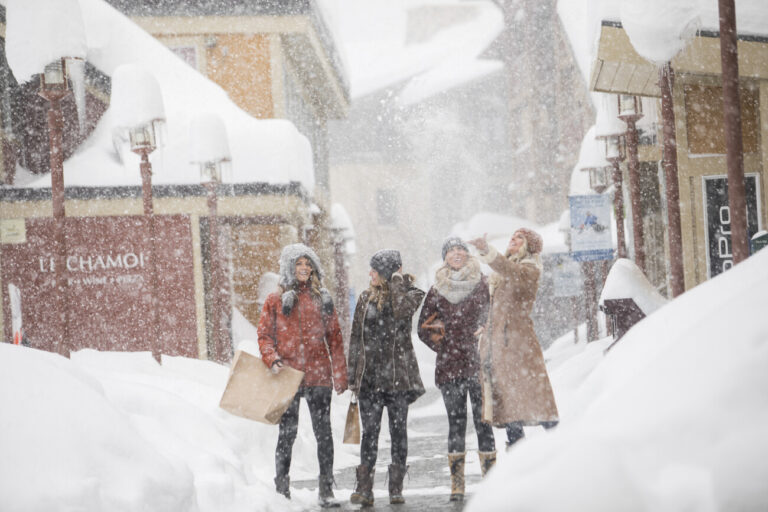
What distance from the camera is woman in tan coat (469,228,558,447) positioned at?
241 inches

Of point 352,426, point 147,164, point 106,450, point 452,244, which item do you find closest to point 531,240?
point 452,244

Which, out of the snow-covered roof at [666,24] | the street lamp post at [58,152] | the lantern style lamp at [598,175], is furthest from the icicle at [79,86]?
the snow-covered roof at [666,24]

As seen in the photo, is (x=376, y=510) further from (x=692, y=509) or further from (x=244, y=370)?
(x=692, y=509)

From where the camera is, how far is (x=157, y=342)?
35.9 ft

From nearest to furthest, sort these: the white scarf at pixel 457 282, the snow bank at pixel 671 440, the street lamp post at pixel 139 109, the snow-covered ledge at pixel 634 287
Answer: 1. the snow bank at pixel 671 440
2. the white scarf at pixel 457 282
3. the snow-covered ledge at pixel 634 287
4. the street lamp post at pixel 139 109

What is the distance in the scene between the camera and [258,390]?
6.41 metres

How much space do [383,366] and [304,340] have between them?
1.94 feet

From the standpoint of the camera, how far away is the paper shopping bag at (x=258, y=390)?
634 cm

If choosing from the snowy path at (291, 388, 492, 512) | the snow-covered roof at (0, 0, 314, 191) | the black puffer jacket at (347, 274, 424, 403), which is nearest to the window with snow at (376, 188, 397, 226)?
the snow-covered roof at (0, 0, 314, 191)

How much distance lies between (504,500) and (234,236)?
648 inches

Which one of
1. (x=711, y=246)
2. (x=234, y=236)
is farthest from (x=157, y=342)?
(x=234, y=236)

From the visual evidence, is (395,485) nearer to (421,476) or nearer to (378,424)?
(378,424)

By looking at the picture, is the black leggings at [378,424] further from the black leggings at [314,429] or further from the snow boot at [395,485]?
the black leggings at [314,429]

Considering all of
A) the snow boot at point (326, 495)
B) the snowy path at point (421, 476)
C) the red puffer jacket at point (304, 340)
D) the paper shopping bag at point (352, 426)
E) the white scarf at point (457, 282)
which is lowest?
the snowy path at point (421, 476)
